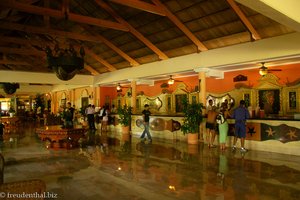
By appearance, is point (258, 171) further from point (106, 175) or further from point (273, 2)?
point (273, 2)

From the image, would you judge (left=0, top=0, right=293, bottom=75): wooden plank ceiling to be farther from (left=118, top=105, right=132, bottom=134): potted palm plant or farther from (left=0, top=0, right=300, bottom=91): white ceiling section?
(left=118, top=105, right=132, bottom=134): potted palm plant

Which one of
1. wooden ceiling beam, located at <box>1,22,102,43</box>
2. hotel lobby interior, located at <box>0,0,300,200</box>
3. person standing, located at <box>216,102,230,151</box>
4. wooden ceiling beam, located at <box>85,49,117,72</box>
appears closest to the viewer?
hotel lobby interior, located at <box>0,0,300,200</box>

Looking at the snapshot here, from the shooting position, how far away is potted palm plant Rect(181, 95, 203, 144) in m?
9.32

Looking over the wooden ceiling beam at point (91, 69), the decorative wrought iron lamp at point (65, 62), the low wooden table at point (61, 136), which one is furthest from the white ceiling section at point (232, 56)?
the decorative wrought iron lamp at point (65, 62)

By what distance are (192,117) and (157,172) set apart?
402 cm

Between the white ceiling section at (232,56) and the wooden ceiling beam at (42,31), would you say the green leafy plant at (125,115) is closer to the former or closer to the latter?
the white ceiling section at (232,56)

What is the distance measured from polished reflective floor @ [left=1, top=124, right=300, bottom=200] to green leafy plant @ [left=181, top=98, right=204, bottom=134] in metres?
1.00

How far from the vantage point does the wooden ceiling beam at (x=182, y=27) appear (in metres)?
8.67

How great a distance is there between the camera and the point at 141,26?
10336 millimetres

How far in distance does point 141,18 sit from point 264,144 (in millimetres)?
5814

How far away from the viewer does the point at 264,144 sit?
26.6 ft

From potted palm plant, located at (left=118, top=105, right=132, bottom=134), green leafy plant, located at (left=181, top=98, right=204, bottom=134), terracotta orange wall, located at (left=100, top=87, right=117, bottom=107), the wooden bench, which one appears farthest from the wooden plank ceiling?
the wooden bench

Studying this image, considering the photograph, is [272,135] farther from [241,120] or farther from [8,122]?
[8,122]

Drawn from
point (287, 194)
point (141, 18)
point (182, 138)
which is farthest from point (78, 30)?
point (287, 194)
